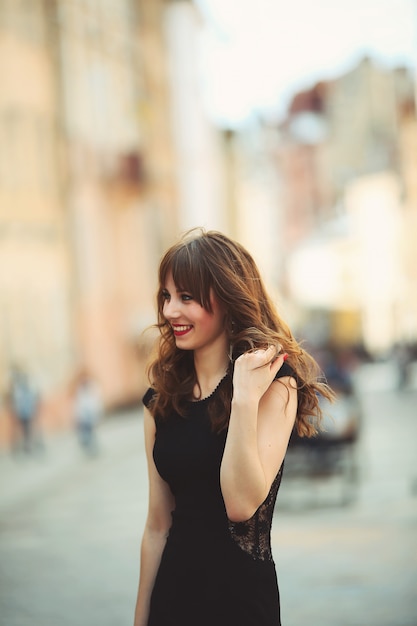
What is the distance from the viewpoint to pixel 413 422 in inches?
760

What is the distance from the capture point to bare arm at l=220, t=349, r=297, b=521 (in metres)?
2.14

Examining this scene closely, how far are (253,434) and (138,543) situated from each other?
20.6 ft

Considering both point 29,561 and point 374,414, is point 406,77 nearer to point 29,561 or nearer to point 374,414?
point 374,414

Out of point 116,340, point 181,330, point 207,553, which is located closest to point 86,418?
point 116,340

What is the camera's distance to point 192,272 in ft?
7.73

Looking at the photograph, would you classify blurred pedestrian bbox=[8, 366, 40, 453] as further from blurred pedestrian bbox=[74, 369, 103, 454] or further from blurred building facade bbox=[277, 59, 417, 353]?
blurred building facade bbox=[277, 59, 417, 353]

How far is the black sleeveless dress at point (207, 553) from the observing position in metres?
2.24

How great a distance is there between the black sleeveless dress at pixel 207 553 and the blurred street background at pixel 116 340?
2.28 feet

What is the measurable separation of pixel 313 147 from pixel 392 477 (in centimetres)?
6818

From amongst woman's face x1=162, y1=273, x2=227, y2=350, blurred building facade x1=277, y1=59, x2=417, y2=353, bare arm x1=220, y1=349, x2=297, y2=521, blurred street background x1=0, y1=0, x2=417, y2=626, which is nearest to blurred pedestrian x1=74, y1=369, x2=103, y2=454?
blurred street background x1=0, y1=0, x2=417, y2=626

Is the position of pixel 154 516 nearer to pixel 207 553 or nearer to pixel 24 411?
pixel 207 553

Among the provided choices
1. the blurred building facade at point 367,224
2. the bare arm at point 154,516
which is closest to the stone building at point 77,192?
the bare arm at point 154,516

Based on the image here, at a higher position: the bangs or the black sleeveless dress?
the bangs

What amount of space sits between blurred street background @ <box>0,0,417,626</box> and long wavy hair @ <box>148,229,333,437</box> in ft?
1.00
